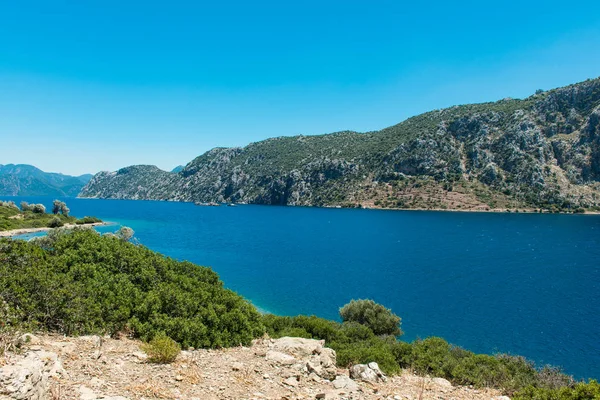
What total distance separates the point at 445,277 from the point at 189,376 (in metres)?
51.8

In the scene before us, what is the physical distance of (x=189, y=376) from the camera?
9.33 metres

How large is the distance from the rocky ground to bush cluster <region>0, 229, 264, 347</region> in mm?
996

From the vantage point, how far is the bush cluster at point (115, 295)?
39.3ft

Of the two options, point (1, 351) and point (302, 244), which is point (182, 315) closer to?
point (1, 351)

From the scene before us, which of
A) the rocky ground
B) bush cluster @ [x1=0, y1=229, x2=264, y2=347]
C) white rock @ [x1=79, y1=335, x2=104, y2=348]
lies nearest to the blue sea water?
bush cluster @ [x1=0, y1=229, x2=264, y2=347]

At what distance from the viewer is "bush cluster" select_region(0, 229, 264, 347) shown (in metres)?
12.0

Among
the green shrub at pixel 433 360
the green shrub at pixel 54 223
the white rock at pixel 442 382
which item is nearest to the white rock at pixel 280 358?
the white rock at pixel 442 382

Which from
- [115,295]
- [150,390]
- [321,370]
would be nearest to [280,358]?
[321,370]

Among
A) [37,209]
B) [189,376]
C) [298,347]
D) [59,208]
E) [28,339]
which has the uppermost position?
[37,209]

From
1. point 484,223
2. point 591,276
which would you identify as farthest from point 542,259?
point 484,223

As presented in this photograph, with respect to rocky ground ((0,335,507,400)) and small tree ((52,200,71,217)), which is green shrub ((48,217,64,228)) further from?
rocky ground ((0,335,507,400))

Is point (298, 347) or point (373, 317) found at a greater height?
point (298, 347)

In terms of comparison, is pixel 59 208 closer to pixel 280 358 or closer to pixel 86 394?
pixel 280 358

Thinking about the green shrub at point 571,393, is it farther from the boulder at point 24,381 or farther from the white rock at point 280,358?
the boulder at point 24,381
